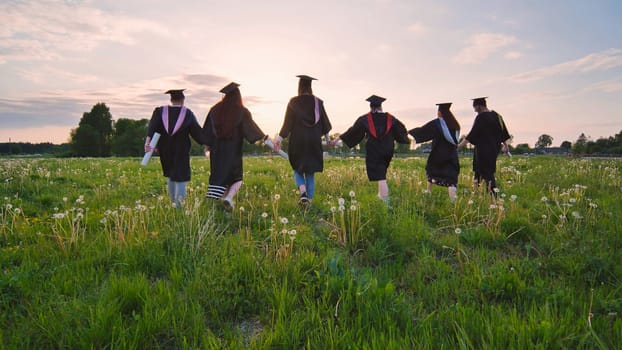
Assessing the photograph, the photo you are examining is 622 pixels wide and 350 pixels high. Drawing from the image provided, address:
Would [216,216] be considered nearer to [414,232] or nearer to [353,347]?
[414,232]

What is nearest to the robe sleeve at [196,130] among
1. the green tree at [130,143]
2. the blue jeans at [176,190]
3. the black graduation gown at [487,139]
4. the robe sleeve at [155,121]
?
the robe sleeve at [155,121]

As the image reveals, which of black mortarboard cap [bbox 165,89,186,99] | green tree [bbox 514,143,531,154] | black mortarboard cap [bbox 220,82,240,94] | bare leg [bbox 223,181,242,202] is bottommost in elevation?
bare leg [bbox 223,181,242,202]

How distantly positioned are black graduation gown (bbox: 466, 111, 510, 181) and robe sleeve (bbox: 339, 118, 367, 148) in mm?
3160

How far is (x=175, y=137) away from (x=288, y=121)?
2660mm

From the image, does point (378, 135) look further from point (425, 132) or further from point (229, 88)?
point (229, 88)

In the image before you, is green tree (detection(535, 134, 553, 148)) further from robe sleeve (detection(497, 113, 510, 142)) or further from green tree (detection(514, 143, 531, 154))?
robe sleeve (detection(497, 113, 510, 142))

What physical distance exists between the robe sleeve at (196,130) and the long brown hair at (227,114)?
0.36m

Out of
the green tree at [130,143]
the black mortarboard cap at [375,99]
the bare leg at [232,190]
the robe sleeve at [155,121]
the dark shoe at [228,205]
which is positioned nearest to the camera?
the dark shoe at [228,205]

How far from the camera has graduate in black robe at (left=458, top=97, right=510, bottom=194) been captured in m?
A: 8.98

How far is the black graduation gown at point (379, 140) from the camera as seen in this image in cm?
793

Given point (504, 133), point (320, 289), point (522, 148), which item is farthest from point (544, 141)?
point (320, 289)

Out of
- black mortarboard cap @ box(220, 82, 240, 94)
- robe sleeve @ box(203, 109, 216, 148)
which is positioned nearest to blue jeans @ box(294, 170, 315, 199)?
robe sleeve @ box(203, 109, 216, 148)

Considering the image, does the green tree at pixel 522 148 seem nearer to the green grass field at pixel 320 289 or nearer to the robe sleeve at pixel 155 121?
the green grass field at pixel 320 289

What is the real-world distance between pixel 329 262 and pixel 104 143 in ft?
323
